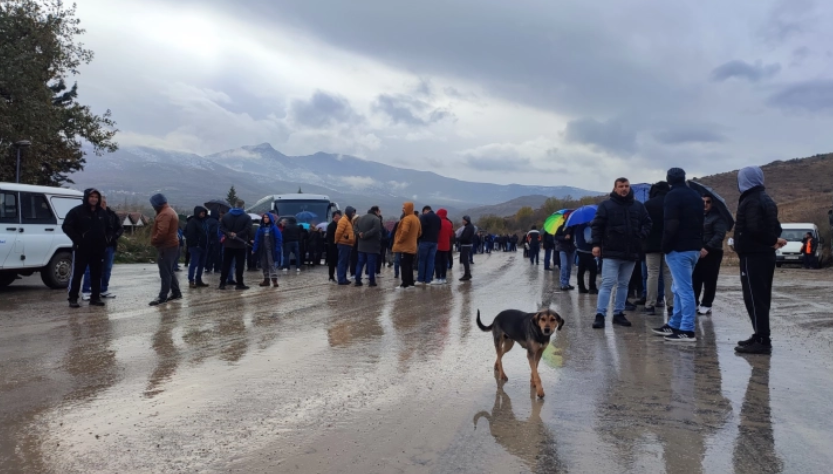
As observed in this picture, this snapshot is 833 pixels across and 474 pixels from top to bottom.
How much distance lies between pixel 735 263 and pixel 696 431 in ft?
74.6

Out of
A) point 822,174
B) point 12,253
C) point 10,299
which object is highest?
point 822,174

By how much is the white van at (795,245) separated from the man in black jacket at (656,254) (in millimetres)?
15720

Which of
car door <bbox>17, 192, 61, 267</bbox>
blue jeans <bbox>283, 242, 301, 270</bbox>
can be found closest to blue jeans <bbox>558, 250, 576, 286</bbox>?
blue jeans <bbox>283, 242, 301, 270</bbox>

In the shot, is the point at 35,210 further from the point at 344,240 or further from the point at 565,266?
the point at 565,266

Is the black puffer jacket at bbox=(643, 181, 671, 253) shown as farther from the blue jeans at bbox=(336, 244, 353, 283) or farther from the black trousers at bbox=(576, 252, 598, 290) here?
the blue jeans at bbox=(336, 244, 353, 283)

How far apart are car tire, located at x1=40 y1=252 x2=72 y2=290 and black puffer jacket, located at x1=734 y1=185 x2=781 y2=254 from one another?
39.9 ft

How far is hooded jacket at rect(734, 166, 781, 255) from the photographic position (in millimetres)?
7121

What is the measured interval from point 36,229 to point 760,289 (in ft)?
39.9

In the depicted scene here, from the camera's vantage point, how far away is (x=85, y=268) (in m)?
10.5

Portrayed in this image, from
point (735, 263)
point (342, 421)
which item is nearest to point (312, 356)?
point (342, 421)

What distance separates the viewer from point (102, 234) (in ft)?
34.7

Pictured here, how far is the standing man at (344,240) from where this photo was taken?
15.1 meters

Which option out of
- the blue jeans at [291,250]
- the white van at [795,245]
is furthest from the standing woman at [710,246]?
the white van at [795,245]

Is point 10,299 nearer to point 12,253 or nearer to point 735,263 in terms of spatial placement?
point 12,253
